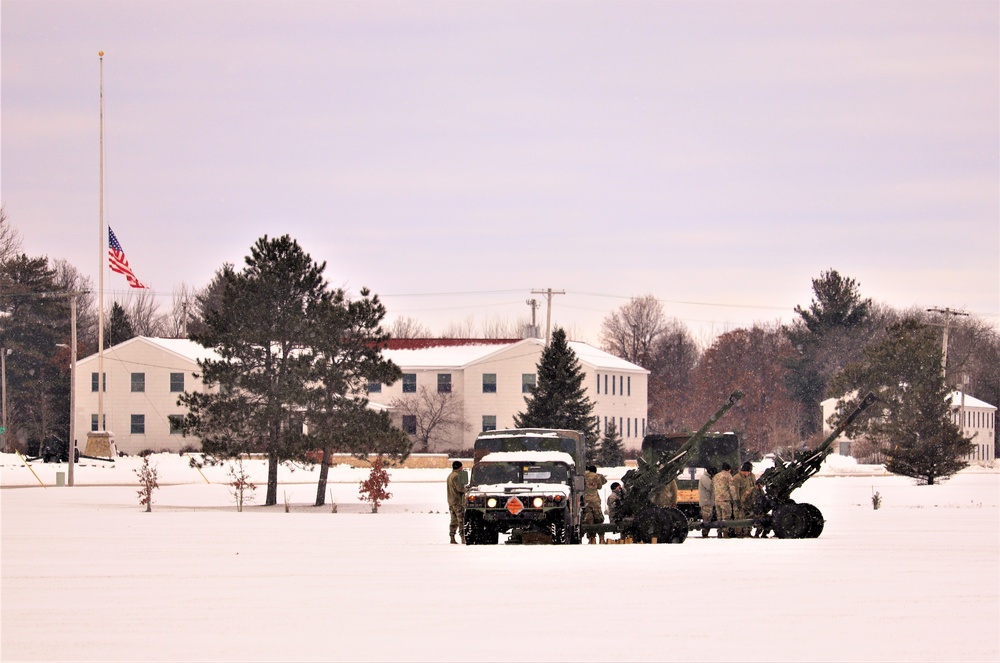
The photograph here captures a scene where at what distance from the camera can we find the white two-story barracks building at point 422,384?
274 ft

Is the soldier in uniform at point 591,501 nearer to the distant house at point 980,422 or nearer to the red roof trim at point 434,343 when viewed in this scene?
the red roof trim at point 434,343

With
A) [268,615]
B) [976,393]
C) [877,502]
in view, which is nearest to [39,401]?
[877,502]

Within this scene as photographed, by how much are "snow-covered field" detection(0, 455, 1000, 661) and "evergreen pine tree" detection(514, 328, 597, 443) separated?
37623 millimetres

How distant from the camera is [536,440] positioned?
1129 inches

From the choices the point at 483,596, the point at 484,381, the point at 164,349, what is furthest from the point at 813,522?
the point at 164,349

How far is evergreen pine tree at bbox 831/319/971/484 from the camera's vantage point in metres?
61.1

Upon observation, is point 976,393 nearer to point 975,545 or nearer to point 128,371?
point 128,371

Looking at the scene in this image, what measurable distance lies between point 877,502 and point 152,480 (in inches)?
822

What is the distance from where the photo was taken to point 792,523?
2706cm

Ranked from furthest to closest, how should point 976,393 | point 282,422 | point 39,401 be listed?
point 976,393
point 39,401
point 282,422

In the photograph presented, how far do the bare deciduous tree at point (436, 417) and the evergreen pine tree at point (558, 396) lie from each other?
15959 millimetres

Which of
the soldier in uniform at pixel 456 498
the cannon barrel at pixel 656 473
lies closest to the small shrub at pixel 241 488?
the soldier in uniform at pixel 456 498

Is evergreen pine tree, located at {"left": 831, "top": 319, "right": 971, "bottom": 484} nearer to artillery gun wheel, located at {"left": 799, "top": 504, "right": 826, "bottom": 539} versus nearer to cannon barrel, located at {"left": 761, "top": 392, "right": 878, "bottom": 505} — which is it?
cannon barrel, located at {"left": 761, "top": 392, "right": 878, "bottom": 505}

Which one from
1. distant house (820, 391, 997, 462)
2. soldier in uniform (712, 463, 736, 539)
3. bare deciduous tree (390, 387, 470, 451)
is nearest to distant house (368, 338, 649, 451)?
bare deciduous tree (390, 387, 470, 451)
